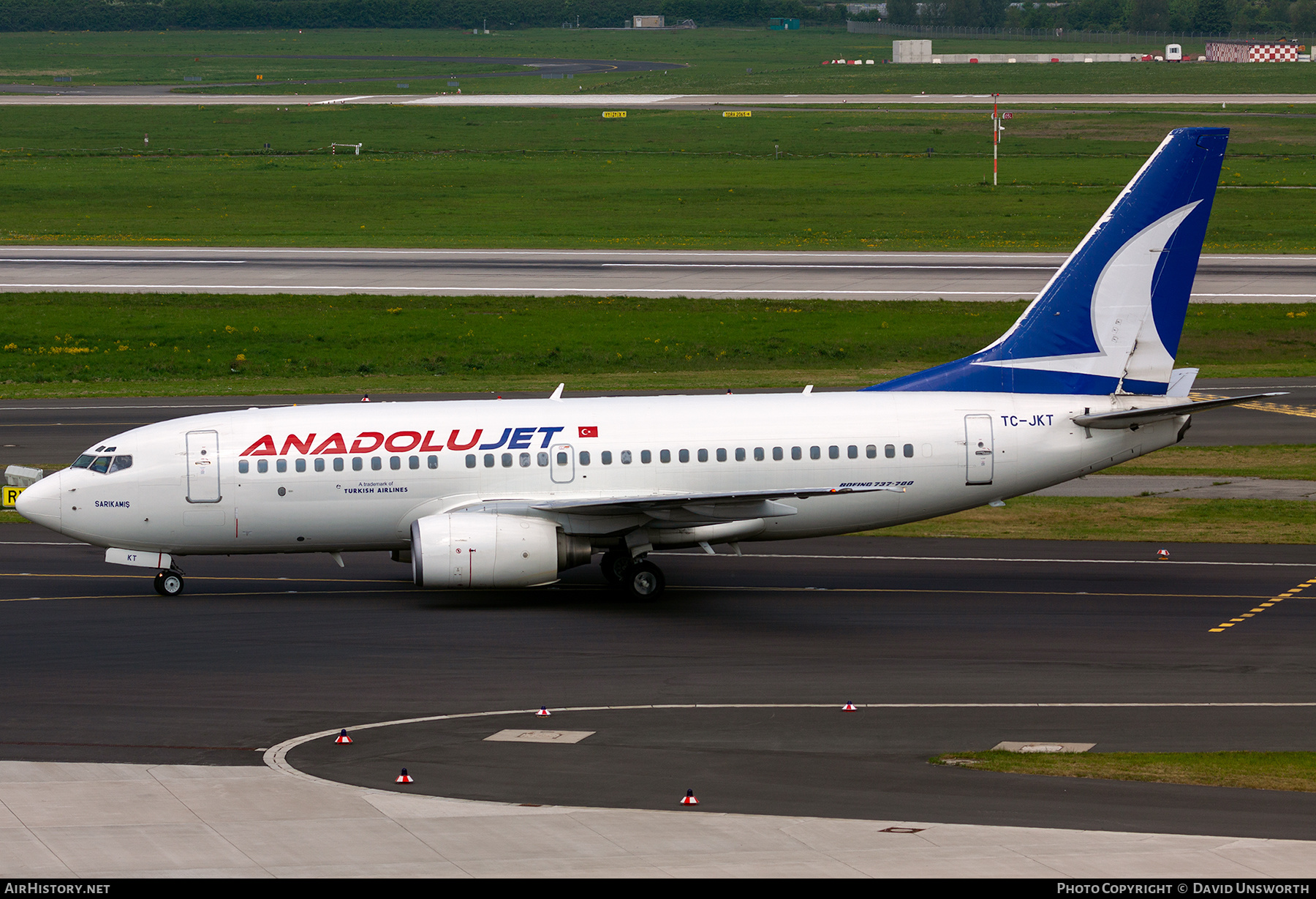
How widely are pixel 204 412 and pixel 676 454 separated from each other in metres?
29.3

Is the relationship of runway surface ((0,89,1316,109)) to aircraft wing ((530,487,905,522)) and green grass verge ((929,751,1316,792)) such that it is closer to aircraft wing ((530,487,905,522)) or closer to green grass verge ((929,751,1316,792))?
aircraft wing ((530,487,905,522))

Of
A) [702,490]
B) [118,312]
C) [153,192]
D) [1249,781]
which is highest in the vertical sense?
[153,192]

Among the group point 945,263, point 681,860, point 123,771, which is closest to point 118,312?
point 945,263

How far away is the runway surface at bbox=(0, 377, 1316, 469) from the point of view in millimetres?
52438

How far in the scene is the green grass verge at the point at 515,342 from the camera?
65250 mm

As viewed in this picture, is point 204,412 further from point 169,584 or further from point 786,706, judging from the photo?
point 786,706

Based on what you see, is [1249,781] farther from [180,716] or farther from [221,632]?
[221,632]

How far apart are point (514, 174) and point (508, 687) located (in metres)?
103

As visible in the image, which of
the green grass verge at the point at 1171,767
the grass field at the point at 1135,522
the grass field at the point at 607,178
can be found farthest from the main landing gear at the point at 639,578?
the grass field at the point at 607,178

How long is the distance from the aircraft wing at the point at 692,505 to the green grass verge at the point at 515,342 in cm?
2821

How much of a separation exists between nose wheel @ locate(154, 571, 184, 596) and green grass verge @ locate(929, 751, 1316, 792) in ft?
63.5

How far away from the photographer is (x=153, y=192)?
11750cm

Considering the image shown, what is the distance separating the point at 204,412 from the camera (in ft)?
190
